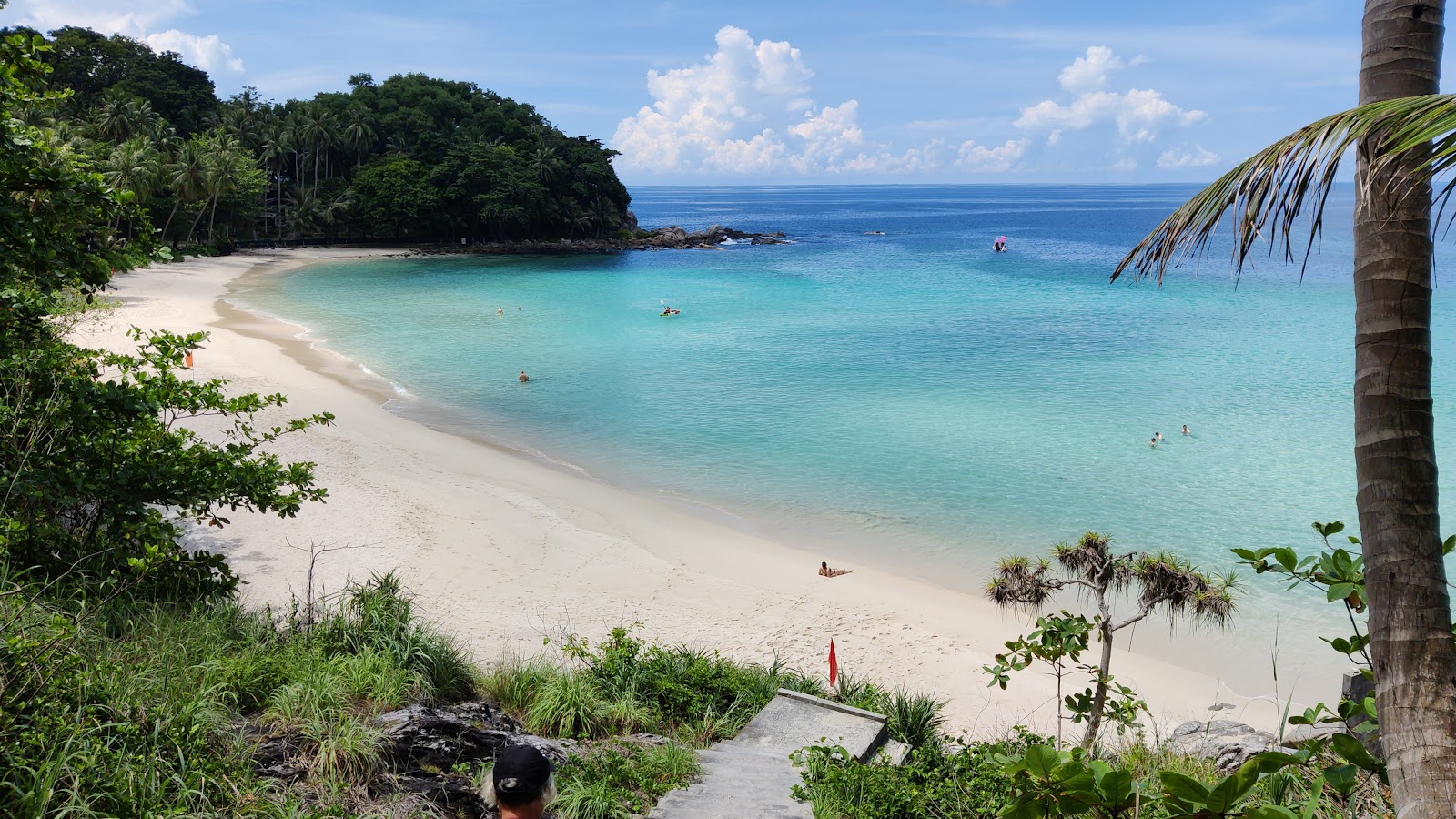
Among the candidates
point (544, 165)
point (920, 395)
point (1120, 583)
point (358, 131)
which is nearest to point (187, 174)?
point (358, 131)

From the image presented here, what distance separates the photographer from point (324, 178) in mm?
73312

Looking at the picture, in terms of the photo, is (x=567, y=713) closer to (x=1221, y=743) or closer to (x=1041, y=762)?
(x=1041, y=762)

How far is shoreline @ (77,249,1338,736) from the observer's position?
1168 centimetres

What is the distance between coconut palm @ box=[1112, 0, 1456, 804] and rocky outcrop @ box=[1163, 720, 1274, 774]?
448cm

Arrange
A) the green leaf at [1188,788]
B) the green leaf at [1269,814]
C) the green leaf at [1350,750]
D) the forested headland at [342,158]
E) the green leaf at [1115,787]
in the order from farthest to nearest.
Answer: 1. the forested headland at [342,158]
2. the green leaf at [1350,750]
3. the green leaf at [1115,787]
4. the green leaf at [1188,788]
5. the green leaf at [1269,814]

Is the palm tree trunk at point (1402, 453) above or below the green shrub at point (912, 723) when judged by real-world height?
above

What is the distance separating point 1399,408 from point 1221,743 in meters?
6.44

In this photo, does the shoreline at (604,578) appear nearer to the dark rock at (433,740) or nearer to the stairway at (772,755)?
the stairway at (772,755)

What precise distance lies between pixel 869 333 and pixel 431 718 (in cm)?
3573

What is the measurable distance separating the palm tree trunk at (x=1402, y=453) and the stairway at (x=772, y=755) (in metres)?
3.50

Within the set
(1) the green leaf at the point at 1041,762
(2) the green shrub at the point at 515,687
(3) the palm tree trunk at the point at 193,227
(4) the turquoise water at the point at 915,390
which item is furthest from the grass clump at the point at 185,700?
(3) the palm tree trunk at the point at 193,227

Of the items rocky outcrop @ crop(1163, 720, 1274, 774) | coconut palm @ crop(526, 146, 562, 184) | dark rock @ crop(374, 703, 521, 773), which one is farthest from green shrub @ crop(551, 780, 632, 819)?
coconut palm @ crop(526, 146, 562, 184)

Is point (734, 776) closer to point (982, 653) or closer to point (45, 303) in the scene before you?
point (45, 303)

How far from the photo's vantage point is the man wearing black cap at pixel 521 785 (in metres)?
3.58
